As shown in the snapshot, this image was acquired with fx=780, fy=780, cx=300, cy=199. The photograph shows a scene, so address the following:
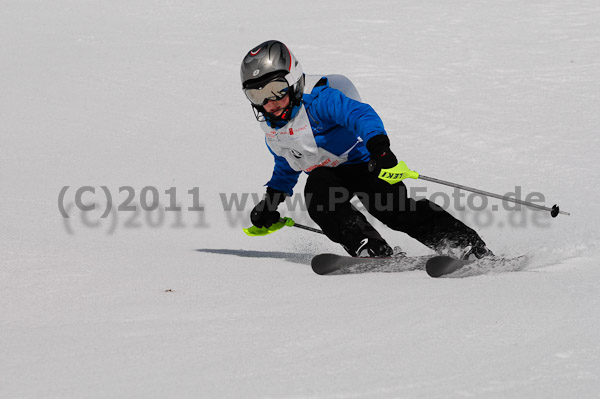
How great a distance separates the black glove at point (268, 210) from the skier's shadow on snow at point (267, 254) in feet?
0.72

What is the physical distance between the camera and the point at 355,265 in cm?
427

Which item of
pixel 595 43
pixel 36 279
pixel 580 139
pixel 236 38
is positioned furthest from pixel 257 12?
pixel 36 279

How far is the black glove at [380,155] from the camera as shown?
4.27m

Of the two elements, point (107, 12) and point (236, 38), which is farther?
point (107, 12)

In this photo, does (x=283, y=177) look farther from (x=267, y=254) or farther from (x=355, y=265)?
(x=355, y=265)

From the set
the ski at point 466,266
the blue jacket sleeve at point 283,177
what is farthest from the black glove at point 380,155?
the blue jacket sleeve at point 283,177

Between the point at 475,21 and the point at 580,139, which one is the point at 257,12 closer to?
the point at 475,21

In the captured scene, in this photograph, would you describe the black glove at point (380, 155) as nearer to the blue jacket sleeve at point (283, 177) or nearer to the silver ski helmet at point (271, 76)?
the silver ski helmet at point (271, 76)

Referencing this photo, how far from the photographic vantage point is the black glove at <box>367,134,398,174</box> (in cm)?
427

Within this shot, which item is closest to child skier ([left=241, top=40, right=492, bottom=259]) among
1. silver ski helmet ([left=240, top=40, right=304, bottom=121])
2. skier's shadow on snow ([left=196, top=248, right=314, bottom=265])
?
silver ski helmet ([left=240, top=40, right=304, bottom=121])

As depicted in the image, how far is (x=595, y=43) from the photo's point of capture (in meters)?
11.2

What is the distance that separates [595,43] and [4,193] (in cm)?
838

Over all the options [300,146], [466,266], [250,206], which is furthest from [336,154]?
[250,206]

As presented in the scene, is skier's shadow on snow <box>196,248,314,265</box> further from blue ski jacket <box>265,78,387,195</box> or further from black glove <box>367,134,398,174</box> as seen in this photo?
black glove <box>367,134,398,174</box>
